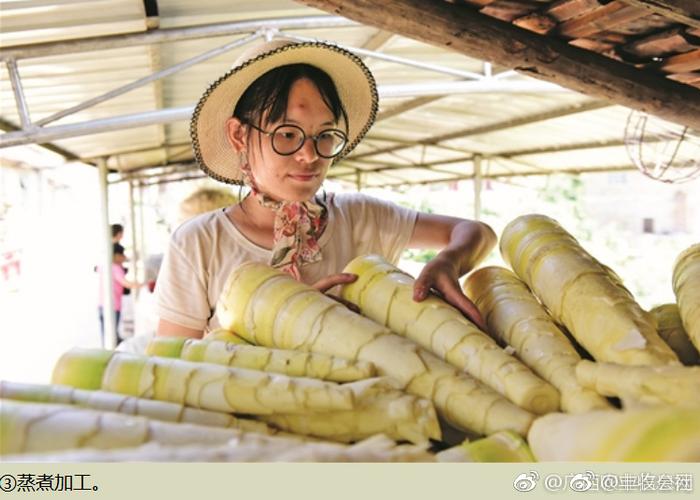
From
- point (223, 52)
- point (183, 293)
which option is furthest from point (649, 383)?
point (223, 52)

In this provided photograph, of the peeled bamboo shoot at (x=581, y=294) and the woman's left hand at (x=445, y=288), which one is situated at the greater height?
the peeled bamboo shoot at (x=581, y=294)

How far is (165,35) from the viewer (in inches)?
166

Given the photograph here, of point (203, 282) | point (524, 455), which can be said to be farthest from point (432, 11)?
point (524, 455)

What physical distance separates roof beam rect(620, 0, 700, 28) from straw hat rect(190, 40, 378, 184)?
0.78 m

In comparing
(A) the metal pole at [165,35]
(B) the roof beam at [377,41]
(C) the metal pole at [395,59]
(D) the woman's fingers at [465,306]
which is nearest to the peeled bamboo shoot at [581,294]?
(D) the woman's fingers at [465,306]

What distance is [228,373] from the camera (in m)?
0.76

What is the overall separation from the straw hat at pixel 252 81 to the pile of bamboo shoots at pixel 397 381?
716mm

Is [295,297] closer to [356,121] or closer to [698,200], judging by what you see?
[356,121]

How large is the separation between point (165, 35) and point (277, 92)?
308 cm

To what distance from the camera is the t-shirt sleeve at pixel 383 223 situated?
1985 mm

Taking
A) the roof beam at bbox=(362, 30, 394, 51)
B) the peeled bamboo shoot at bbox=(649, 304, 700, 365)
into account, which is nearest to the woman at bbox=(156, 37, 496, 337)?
the peeled bamboo shoot at bbox=(649, 304, 700, 365)

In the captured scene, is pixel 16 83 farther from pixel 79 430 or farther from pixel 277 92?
pixel 79 430

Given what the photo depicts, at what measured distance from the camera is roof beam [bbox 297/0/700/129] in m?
2.27

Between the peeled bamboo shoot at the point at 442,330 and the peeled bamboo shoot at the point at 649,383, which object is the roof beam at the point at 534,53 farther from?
the peeled bamboo shoot at the point at 649,383
